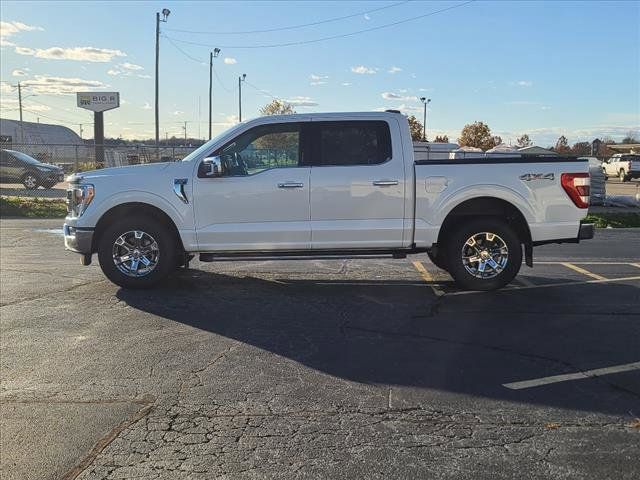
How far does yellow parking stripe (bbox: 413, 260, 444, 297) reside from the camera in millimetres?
7363

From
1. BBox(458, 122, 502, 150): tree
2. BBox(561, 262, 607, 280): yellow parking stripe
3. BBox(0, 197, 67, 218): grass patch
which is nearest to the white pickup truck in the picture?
BBox(561, 262, 607, 280): yellow parking stripe

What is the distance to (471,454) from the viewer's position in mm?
3336

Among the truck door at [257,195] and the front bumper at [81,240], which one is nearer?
the truck door at [257,195]

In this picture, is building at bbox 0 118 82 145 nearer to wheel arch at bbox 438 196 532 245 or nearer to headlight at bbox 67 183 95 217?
headlight at bbox 67 183 95 217

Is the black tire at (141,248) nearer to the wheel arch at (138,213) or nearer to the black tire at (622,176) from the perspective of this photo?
the wheel arch at (138,213)

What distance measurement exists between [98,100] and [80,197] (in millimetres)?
38394

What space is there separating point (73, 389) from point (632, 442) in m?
3.71

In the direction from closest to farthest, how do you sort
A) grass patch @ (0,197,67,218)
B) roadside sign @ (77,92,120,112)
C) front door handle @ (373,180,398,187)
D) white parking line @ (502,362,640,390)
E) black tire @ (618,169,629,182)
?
1. white parking line @ (502,362,640,390)
2. front door handle @ (373,180,398,187)
3. grass patch @ (0,197,67,218)
4. roadside sign @ (77,92,120,112)
5. black tire @ (618,169,629,182)

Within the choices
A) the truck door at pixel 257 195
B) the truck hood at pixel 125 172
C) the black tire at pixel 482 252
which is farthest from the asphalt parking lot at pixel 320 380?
the truck hood at pixel 125 172

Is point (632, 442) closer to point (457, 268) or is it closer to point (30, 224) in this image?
point (457, 268)

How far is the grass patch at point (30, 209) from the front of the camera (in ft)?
56.2

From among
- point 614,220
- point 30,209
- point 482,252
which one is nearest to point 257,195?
point 482,252

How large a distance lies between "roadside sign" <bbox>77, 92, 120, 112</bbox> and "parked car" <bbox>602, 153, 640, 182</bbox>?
1309 inches

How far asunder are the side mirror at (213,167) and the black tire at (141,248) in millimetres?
916
